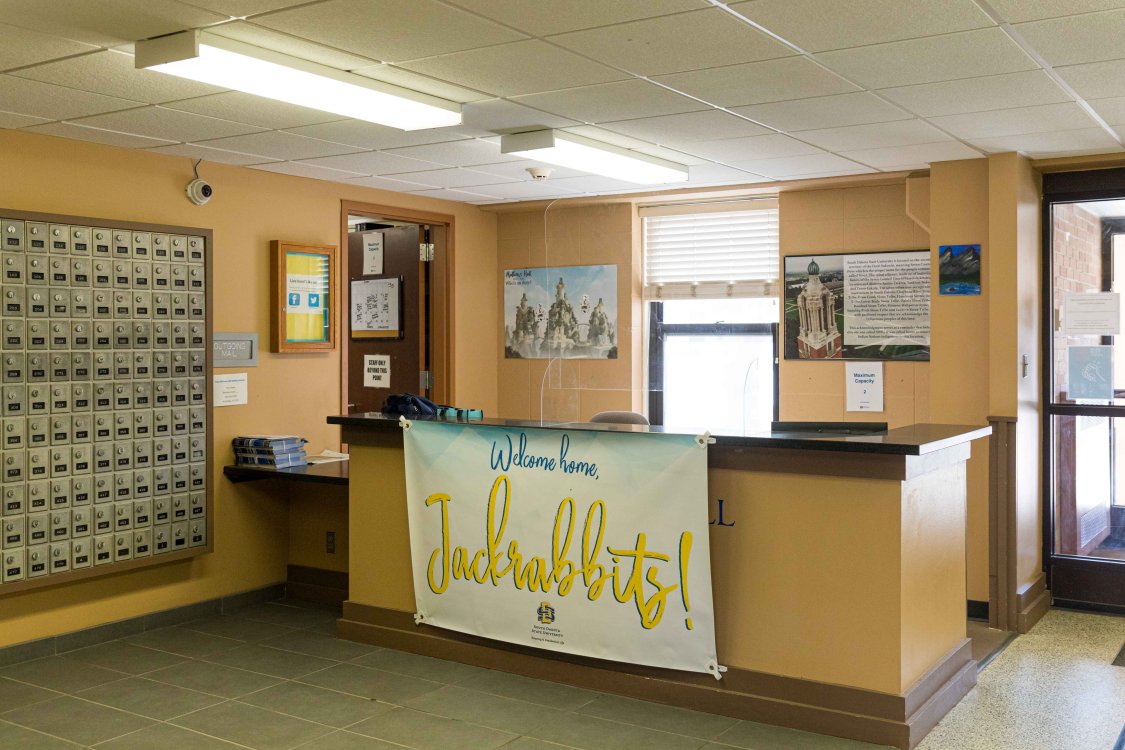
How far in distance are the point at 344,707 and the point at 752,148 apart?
10.6 feet

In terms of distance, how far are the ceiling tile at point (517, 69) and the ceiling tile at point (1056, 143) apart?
7.36 ft

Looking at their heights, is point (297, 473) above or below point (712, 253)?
below

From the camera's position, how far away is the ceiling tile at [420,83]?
364 centimetres

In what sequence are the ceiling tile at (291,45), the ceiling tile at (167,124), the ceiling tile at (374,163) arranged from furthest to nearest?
the ceiling tile at (374,163)
the ceiling tile at (167,124)
the ceiling tile at (291,45)

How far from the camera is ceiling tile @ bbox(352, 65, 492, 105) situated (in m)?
3.64

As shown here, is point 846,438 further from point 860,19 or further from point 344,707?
point 344,707

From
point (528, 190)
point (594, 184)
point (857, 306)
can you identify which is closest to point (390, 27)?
point (594, 184)

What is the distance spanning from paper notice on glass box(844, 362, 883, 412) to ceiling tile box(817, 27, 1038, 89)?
255 cm

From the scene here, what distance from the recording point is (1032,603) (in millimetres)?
5312

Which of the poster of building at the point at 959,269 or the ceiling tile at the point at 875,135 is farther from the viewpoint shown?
the poster of building at the point at 959,269

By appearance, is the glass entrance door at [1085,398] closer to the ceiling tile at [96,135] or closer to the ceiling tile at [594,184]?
the ceiling tile at [594,184]

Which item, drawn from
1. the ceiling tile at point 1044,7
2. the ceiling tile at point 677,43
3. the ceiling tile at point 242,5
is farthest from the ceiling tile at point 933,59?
the ceiling tile at point 242,5

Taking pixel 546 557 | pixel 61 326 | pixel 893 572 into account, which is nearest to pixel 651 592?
pixel 546 557

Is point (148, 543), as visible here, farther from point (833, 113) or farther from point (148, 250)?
point (833, 113)
